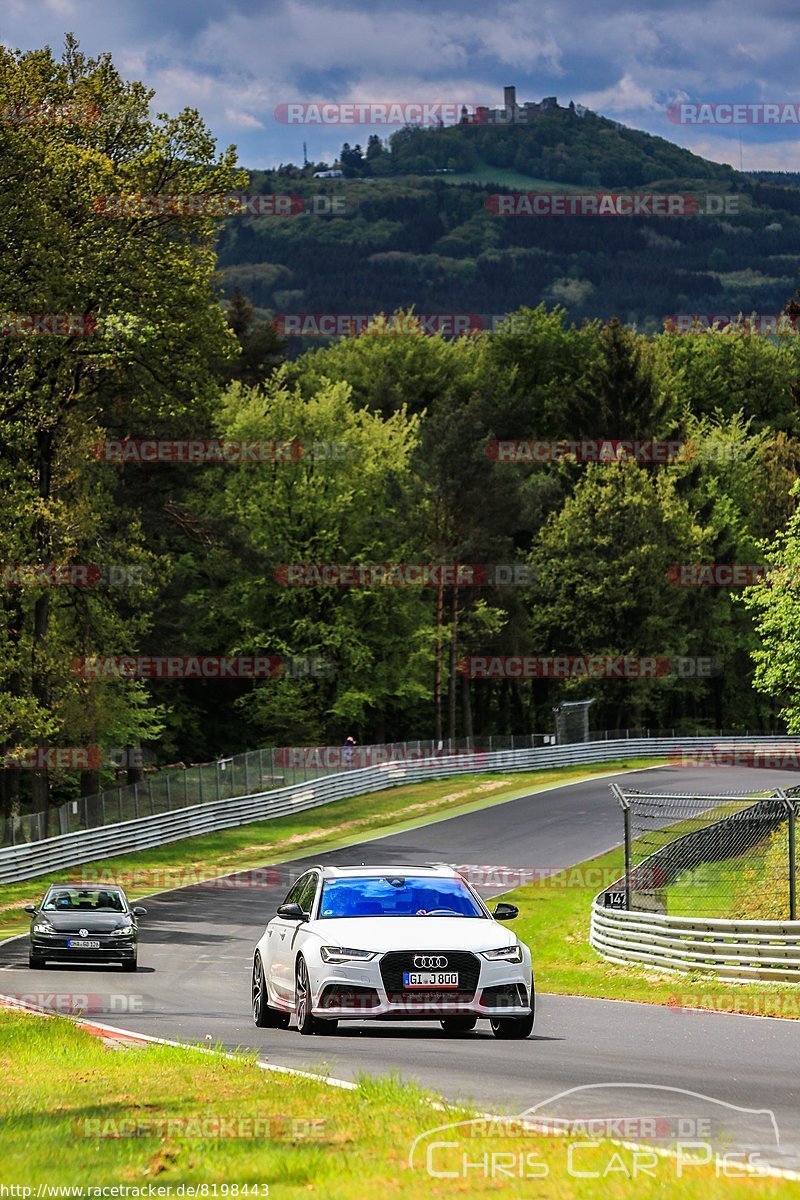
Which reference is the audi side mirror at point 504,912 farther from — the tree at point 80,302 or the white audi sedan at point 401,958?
the tree at point 80,302

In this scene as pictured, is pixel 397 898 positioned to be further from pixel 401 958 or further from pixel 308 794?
pixel 308 794

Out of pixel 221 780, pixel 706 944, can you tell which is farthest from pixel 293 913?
pixel 221 780

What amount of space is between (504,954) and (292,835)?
37735 millimetres

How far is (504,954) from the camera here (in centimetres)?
1433

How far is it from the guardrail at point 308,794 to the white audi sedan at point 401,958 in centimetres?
2811

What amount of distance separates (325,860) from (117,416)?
14.0 m

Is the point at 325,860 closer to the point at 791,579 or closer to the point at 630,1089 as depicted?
the point at 791,579

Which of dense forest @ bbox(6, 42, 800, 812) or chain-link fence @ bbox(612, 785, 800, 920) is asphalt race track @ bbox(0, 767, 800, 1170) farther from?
dense forest @ bbox(6, 42, 800, 812)

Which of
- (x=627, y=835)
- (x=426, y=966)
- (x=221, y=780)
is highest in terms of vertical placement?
(x=426, y=966)

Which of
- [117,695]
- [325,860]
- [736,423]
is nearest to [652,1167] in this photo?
[325,860]

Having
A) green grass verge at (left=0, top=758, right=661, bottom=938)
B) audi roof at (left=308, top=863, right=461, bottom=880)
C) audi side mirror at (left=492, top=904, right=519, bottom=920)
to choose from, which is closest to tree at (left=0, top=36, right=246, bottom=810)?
green grass verge at (left=0, top=758, right=661, bottom=938)

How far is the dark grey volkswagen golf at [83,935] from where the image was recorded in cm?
2672

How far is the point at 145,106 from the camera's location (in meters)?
44.2

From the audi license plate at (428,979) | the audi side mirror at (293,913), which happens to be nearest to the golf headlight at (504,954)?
the audi license plate at (428,979)
